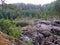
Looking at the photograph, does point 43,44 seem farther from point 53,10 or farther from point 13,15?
point 53,10

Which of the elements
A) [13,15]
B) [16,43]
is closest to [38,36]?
[16,43]

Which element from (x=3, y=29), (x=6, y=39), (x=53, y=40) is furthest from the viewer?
(x=53, y=40)

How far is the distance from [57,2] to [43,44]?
26.5 m

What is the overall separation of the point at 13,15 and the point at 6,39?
28.5m

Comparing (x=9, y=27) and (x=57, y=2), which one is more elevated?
(x=9, y=27)

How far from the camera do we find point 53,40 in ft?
47.2

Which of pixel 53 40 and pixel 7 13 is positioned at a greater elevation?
pixel 53 40

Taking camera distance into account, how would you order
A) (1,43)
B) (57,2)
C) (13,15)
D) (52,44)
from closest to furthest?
(1,43) → (52,44) → (13,15) → (57,2)

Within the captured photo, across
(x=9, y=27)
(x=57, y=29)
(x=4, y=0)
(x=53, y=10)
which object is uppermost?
(x=4, y=0)

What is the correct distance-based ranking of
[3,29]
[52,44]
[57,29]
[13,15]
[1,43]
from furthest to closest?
[13,15]
[57,29]
[52,44]
[3,29]
[1,43]


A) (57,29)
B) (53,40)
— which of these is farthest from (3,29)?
(57,29)

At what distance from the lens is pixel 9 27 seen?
438 inches

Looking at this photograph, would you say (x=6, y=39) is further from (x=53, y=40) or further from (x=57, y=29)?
(x=57, y=29)

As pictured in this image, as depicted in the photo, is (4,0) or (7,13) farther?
(7,13)
